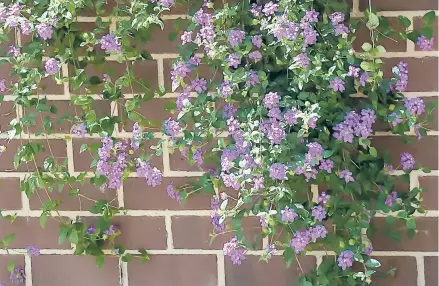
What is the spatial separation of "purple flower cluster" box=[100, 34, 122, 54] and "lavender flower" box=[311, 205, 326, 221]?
20.4 inches

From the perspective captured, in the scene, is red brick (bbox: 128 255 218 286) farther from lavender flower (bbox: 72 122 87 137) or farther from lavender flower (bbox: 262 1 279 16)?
lavender flower (bbox: 262 1 279 16)

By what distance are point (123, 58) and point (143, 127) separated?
0.52 feet

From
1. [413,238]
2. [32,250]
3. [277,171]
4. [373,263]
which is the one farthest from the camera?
[32,250]

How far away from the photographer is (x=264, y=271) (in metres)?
1.69

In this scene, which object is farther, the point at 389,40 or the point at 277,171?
the point at 389,40

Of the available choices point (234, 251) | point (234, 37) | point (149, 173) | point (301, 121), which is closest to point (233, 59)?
point (234, 37)

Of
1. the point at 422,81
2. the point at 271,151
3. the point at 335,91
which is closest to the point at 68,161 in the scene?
the point at 271,151

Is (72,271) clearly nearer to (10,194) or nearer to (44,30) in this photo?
(10,194)

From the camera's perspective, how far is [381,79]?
1.48m

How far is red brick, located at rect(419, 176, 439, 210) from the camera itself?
1613 millimetres

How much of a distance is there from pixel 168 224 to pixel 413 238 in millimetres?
550

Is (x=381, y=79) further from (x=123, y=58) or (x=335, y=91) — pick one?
(x=123, y=58)

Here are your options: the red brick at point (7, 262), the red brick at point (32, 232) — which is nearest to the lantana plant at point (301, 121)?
the red brick at point (32, 232)

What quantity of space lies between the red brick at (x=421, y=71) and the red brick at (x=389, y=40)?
25 millimetres
